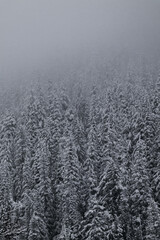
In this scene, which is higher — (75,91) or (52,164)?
(75,91)

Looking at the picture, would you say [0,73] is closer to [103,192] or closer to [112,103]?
[112,103]

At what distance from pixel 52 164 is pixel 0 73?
96942mm

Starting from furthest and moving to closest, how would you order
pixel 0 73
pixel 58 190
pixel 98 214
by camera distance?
pixel 0 73 → pixel 58 190 → pixel 98 214

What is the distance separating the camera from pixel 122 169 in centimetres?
3288

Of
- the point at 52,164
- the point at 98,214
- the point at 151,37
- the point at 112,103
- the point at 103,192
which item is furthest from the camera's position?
the point at 151,37

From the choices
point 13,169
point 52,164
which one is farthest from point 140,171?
point 13,169

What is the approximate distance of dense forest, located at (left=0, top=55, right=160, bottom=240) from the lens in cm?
3112

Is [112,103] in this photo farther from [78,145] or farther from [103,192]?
[103,192]

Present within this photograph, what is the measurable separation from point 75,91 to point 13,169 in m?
42.1

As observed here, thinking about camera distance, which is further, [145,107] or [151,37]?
[151,37]

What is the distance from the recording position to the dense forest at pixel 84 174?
3112cm

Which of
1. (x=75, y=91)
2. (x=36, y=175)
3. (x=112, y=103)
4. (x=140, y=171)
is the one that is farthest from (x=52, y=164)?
(x=75, y=91)

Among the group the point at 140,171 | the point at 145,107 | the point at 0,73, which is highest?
the point at 0,73

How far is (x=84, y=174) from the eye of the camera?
130 ft
